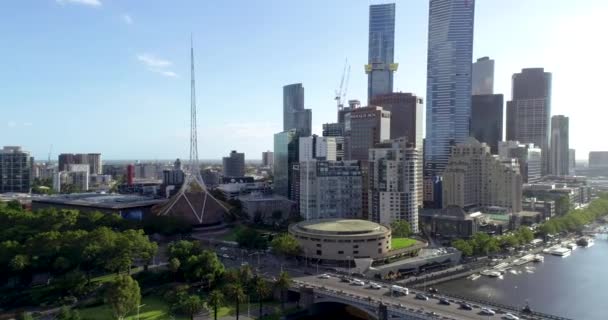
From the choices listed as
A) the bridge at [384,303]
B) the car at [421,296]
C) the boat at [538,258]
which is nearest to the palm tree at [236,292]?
the bridge at [384,303]

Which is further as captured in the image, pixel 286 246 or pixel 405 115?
pixel 405 115

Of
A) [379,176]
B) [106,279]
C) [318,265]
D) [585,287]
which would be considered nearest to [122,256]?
[106,279]

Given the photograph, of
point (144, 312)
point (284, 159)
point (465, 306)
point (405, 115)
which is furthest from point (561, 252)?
point (284, 159)

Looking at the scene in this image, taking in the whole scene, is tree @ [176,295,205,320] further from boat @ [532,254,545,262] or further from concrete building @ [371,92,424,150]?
concrete building @ [371,92,424,150]

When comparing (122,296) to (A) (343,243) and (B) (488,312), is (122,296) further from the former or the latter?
(A) (343,243)

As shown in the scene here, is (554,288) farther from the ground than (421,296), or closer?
closer

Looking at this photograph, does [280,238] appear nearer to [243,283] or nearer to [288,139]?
[243,283]

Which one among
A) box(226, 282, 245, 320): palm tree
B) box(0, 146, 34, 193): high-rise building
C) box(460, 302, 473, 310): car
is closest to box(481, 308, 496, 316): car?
box(460, 302, 473, 310): car
